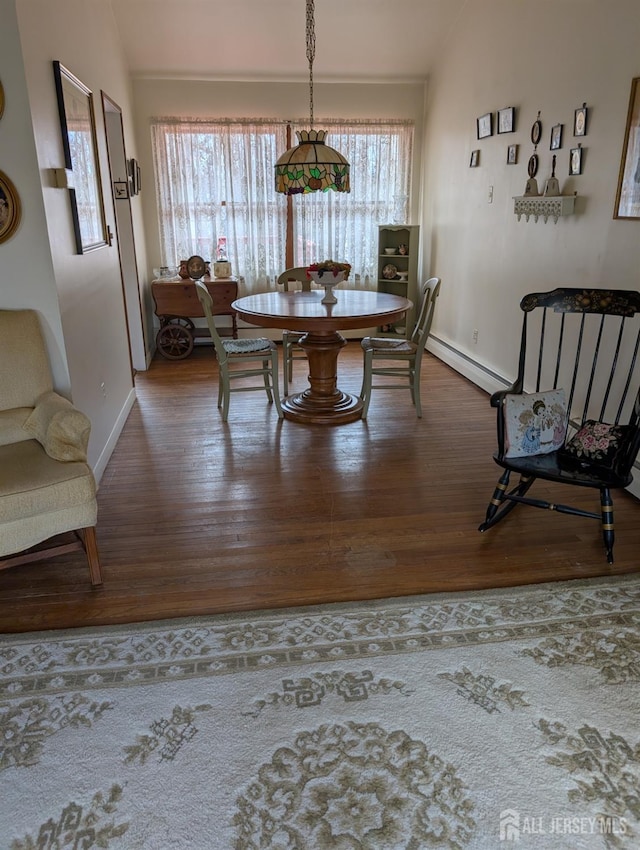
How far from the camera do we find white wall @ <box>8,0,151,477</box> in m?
2.51

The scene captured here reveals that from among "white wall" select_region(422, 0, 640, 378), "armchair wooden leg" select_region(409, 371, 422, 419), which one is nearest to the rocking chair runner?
"white wall" select_region(422, 0, 640, 378)

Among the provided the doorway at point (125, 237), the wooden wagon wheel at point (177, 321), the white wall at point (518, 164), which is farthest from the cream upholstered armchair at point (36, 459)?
the wooden wagon wheel at point (177, 321)

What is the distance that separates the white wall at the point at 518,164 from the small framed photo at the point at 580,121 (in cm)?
4

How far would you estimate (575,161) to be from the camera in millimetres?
3455

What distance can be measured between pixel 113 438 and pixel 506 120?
3.43 m

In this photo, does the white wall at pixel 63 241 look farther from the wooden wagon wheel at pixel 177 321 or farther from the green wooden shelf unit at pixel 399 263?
the green wooden shelf unit at pixel 399 263

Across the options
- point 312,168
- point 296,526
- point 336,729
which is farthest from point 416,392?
point 336,729

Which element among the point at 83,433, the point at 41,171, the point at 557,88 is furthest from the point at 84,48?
the point at 557,88

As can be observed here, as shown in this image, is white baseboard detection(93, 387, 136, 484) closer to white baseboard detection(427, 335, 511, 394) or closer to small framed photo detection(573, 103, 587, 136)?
white baseboard detection(427, 335, 511, 394)

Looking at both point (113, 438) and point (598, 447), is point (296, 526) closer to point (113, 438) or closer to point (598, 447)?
point (598, 447)

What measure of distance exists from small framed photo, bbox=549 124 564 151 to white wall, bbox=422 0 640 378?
0.04 m

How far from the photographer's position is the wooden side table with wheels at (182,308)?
574 cm

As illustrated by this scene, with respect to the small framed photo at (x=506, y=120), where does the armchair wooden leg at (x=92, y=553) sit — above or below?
below

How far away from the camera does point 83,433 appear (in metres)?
2.41
